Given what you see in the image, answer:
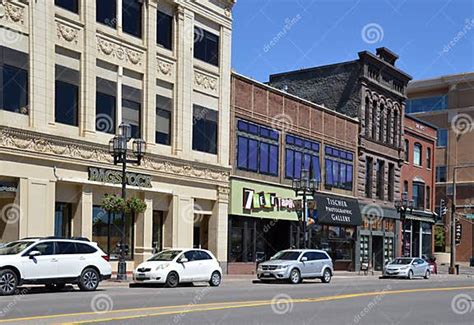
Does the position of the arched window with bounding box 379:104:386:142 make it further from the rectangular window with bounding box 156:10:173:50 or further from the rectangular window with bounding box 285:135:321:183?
the rectangular window with bounding box 156:10:173:50

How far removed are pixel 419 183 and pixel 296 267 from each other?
98.9 feet

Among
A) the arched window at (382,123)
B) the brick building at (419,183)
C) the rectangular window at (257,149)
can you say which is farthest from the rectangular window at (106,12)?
the brick building at (419,183)

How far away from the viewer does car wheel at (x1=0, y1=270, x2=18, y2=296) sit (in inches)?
730

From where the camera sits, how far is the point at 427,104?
276 ft

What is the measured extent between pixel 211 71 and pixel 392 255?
2419 cm

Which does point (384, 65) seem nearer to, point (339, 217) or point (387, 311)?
point (339, 217)

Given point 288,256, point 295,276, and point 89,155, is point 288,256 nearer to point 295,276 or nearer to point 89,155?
point 295,276

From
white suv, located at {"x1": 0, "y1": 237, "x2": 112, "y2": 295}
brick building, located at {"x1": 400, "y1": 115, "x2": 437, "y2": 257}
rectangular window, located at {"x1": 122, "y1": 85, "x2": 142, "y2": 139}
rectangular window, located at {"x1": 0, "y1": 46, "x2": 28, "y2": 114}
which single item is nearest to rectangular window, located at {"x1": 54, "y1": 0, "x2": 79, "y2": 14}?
rectangular window, located at {"x1": 0, "y1": 46, "x2": 28, "y2": 114}

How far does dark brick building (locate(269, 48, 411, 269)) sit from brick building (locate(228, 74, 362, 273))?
5.29 ft

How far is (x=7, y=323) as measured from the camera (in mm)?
12273

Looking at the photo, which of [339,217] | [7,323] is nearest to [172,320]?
[7,323]

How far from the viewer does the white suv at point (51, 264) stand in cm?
1889

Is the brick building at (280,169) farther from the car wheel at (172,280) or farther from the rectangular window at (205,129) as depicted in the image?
the car wheel at (172,280)

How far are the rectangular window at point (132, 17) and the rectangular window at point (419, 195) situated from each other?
32.1m
